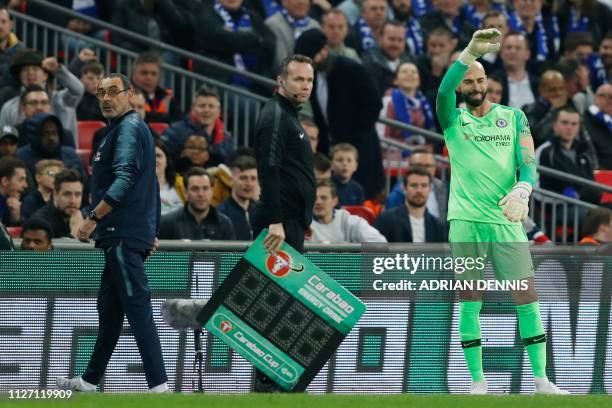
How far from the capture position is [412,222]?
15.2 m

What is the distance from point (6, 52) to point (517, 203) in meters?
7.41

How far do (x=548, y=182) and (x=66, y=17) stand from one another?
5.37m

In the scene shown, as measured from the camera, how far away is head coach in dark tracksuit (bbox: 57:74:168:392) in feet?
34.6

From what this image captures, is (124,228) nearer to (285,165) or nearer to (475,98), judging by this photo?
(285,165)

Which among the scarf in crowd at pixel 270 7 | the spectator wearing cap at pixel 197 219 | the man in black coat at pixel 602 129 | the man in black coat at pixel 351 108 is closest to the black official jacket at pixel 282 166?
the spectator wearing cap at pixel 197 219

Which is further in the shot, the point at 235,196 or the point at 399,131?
the point at 399,131

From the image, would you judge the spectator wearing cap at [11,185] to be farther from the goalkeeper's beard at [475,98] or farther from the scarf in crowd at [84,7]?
the goalkeeper's beard at [475,98]

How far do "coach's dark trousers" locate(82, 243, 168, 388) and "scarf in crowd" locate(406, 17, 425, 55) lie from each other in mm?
9975

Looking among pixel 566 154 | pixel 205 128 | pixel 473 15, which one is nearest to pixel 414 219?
pixel 205 128

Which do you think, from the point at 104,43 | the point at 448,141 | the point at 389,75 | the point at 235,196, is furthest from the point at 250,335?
the point at 389,75

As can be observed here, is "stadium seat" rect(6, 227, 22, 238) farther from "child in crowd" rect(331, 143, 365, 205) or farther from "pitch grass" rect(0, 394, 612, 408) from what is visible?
"pitch grass" rect(0, 394, 612, 408)

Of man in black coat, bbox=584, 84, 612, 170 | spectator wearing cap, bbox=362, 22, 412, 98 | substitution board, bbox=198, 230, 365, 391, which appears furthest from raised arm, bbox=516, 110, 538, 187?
man in black coat, bbox=584, 84, 612, 170

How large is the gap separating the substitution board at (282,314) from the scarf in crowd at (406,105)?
24.2ft

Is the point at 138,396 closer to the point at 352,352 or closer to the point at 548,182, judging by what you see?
the point at 352,352
